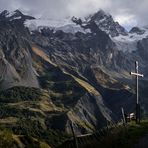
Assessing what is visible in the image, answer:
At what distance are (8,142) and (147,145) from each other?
136 ft

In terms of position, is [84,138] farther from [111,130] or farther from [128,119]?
[128,119]

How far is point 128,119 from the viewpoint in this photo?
199ft

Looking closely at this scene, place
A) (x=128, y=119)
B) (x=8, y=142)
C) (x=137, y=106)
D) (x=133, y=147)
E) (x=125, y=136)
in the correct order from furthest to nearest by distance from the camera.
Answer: (x=8, y=142) < (x=128, y=119) < (x=137, y=106) < (x=125, y=136) < (x=133, y=147)

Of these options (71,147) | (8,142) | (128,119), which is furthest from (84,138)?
(8,142)

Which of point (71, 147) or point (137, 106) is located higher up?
point (137, 106)

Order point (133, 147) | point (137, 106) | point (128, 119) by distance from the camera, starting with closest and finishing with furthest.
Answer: point (133, 147)
point (137, 106)
point (128, 119)

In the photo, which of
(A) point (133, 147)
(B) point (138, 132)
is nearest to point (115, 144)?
(A) point (133, 147)

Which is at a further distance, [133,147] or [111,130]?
[111,130]

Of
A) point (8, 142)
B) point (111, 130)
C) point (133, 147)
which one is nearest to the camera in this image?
point (133, 147)

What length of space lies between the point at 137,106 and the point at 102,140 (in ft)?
49.5

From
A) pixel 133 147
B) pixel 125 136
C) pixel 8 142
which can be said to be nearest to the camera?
pixel 133 147

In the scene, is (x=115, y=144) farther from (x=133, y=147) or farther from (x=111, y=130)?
(x=111, y=130)

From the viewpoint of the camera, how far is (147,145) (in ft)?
128

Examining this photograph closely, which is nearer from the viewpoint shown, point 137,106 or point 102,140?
point 102,140
